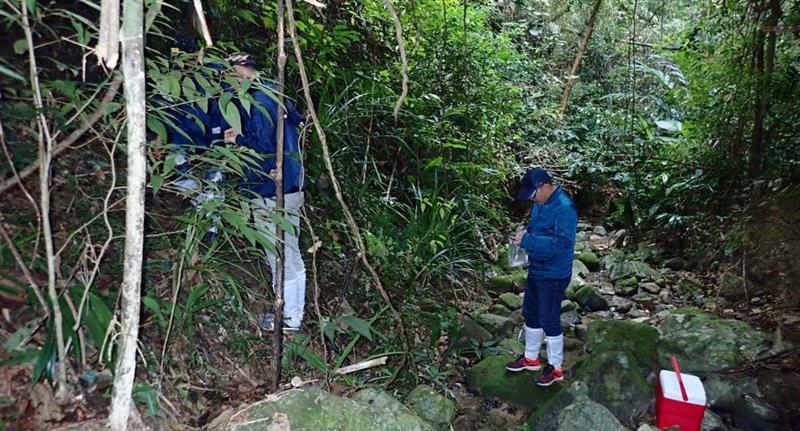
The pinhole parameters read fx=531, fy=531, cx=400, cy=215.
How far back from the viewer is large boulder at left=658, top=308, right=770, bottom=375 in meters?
4.33

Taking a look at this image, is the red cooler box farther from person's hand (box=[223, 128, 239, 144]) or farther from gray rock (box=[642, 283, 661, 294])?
person's hand (box=[223, 128, 239, 144])

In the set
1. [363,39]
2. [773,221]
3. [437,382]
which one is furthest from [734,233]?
[363,39]

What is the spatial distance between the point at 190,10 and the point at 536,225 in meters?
3.37

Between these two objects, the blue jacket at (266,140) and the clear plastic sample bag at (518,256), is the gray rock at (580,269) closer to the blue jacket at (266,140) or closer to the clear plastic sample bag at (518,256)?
the clear plastic sample bag at (518,256)

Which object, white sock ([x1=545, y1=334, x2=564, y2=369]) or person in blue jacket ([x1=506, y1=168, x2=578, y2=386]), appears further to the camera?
white sock ([x1=545, y1=334, x2=564, y2=369])

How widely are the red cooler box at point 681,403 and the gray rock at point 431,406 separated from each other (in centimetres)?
148

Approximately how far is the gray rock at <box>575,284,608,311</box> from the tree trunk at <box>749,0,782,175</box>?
312 cm

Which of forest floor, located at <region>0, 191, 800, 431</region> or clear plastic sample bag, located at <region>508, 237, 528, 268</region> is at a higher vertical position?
clear plastic sample bag, located at <region>508, 237, 528, 268</region>

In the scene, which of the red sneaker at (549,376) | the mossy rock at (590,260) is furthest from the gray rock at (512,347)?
the mossy rock at (590,260)

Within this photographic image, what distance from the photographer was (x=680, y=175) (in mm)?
8188

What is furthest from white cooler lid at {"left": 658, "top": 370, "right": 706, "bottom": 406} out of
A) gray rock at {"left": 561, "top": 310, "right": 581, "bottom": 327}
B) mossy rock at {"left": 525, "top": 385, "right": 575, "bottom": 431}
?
gray rock at {"left": 561, "top": 310, "right": 581, "bottom": 327}

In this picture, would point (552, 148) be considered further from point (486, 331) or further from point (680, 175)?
point (486, 331)

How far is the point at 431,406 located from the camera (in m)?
3.51

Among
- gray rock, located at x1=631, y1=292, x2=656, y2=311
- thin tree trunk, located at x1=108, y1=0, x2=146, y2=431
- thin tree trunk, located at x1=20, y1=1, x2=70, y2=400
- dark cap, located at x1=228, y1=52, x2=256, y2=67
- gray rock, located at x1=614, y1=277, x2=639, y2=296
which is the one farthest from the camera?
→ gray rock, located at x1=614, y1=277, x2=639, y2=296
